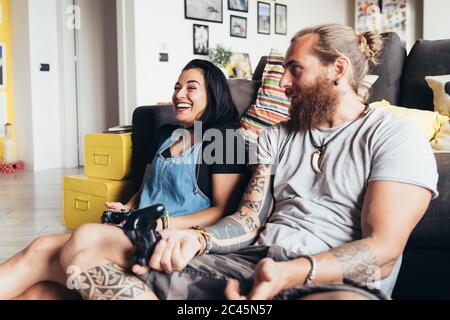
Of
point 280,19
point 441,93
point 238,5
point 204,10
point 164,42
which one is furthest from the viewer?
point 280,19

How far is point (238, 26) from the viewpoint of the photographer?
6074 mm

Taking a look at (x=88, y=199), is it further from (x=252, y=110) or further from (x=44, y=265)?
(x=44, y=265)

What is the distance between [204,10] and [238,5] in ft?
1.96

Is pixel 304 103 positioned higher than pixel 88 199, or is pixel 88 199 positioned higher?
pixel 304 103

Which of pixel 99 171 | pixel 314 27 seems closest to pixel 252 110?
pixel 99 171

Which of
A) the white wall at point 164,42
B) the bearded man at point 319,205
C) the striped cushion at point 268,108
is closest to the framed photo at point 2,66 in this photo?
the white wall at point 164,42

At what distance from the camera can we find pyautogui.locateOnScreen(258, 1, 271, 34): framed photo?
6.37m

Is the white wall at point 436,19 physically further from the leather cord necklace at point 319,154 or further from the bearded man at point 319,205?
the leather cord necklace at point 319,154

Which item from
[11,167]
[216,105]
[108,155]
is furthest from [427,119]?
[11,167]

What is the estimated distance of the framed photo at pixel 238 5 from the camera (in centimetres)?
596

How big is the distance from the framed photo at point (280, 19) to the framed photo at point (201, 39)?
128 centimetres

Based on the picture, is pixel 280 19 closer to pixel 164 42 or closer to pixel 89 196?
pixel 164 42

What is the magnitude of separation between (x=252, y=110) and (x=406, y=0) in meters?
5.16

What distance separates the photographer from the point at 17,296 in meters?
1.37
